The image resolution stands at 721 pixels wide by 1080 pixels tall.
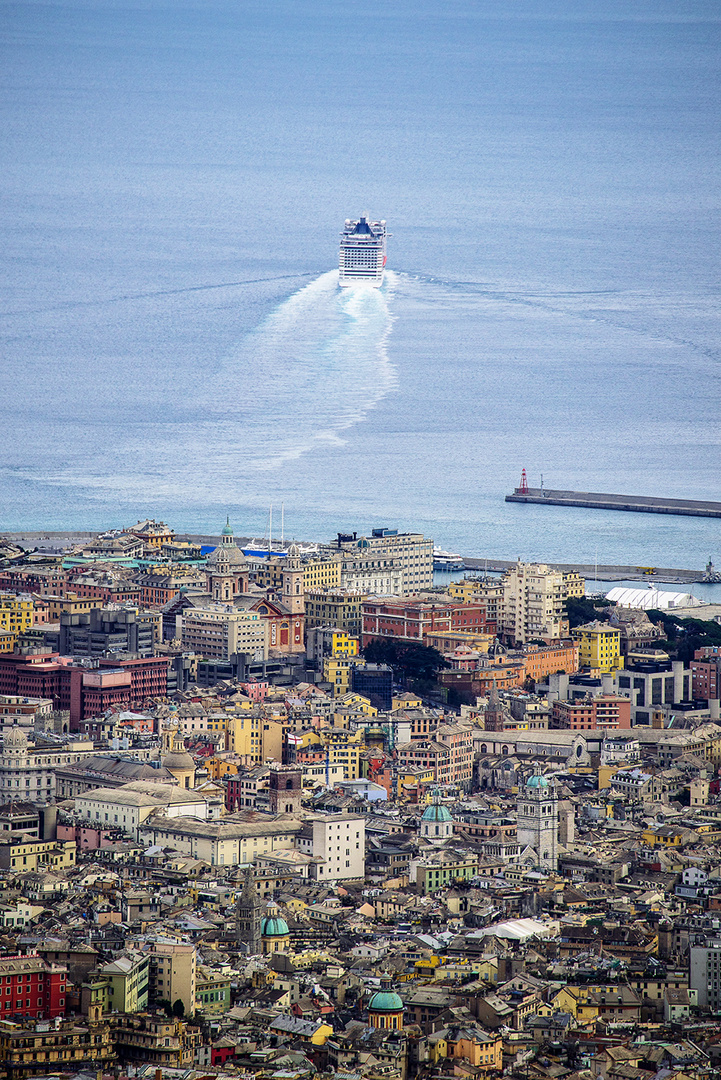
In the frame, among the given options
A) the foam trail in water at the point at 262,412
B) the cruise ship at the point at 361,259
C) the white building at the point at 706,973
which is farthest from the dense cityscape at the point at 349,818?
the cruise ship at the point at 361,259

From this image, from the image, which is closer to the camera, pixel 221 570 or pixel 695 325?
pixel 221 570

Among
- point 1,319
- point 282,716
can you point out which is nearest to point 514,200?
point 1,319

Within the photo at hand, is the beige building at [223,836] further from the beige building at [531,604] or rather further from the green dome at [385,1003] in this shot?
the beige building at [531,604]

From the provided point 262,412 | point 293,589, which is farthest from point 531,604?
point 262,412

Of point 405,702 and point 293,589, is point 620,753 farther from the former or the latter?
point 293,589

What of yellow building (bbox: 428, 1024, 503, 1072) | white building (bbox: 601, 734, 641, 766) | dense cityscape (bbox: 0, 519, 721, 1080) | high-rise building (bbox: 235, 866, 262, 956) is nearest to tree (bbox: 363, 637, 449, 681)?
dense cityscape (bbox: 0, 519, 721, 1080)

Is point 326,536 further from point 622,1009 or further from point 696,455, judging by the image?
point 622,1009
